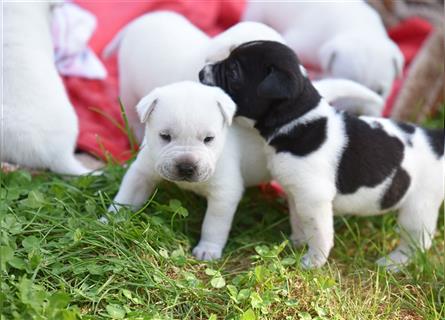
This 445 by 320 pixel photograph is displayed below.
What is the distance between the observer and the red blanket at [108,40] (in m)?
5.20

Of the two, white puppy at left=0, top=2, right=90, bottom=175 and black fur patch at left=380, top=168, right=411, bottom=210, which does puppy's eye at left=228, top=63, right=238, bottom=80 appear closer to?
black fur patch at left=380, top=168, right=411, bottom=210

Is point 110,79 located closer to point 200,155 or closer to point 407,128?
point 200,155

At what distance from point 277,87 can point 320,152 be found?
1.49 feet

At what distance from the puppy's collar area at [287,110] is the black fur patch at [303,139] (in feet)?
0.20

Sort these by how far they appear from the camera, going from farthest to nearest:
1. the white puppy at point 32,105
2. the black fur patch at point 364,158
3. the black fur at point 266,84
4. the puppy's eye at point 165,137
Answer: the white puppy at point 32,105 < the black fur patch at point 364,158 < the black fur at point 266,84 < the puppy's eye at point 165,137

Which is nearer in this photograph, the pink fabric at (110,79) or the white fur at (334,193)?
the white fur at (334,193)

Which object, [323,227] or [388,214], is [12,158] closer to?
[323,227]

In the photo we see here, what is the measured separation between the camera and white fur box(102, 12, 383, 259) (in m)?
3.58

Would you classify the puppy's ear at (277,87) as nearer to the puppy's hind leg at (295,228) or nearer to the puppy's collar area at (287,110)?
the puppy's collar area at (287,110)

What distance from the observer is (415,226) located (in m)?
4.19

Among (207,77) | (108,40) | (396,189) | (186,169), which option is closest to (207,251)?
(186,169)

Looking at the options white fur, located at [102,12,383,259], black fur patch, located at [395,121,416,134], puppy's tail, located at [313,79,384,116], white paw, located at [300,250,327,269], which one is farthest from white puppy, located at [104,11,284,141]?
white paw, located at [300,250,327,269]

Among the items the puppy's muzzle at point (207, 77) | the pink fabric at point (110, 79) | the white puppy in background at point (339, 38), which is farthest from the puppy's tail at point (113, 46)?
the puppy's muzzle at point (207, 77)

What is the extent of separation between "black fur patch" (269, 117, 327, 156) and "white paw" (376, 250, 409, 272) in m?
0.83
